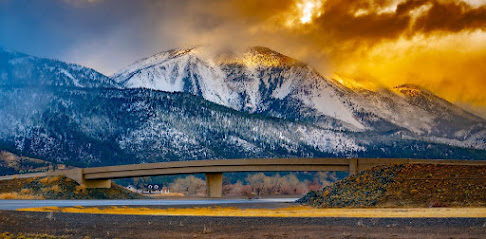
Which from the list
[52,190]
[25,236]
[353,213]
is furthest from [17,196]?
[25,236]

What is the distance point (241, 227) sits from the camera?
44.6 m

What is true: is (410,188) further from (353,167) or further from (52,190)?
(52,190)

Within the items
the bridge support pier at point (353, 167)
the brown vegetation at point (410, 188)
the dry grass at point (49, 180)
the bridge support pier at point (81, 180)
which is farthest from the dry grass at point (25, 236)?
the bridge support pier at point (81, 180)

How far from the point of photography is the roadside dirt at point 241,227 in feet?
130

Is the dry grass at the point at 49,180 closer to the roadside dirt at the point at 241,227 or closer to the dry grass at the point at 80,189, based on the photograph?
the dry grass at the point at 80,189

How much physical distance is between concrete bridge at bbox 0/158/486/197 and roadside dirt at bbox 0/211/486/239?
196 ft

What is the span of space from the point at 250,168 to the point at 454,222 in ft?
263

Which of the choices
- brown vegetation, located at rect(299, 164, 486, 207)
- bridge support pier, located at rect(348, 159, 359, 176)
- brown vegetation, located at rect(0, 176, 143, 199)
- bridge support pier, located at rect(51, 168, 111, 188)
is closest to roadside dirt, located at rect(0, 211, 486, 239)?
brown vegetation, located at rect(299, 164, 486, 207)

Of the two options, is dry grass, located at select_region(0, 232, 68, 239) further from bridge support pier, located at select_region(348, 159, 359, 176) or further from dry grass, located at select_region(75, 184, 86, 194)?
dry grass, located at select_region(75, 184, 86, 194)

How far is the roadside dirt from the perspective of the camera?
130ft

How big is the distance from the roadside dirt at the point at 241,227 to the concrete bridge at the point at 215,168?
5985cm

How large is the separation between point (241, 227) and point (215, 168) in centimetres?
8332

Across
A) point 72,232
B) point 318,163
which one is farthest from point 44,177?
point 72,232

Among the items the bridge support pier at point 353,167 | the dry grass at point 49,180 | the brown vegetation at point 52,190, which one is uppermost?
the bridge support pier at point 353,167
